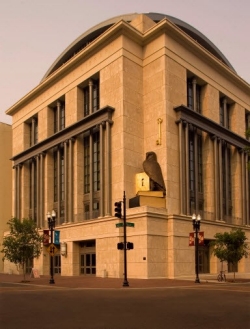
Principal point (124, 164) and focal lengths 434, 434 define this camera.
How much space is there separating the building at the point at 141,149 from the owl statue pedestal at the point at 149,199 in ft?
0.33

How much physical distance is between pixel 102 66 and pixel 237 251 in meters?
24.8

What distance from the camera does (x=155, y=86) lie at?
153 ft

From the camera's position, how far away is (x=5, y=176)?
70375 millimetres

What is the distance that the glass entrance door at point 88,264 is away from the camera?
46.9 meters

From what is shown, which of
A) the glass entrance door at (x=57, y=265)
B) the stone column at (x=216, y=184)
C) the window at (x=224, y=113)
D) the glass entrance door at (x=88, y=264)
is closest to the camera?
the glass entrance door at (x=88, y=264)

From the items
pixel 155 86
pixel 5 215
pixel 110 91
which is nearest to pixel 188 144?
pixel 155 86

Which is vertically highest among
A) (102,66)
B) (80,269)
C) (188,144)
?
(102,66)

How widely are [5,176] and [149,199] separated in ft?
115

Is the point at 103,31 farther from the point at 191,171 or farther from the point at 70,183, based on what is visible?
the point at 191,171

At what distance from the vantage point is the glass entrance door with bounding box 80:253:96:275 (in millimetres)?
46906

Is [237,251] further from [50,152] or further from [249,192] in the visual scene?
[50,152]

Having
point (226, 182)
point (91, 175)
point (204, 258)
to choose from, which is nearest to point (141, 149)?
point (91, 175)

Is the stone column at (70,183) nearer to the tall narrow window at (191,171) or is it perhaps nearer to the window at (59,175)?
the window at (59,175)

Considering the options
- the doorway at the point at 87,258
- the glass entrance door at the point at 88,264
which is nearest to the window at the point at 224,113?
the doorway at the point at 87,258
